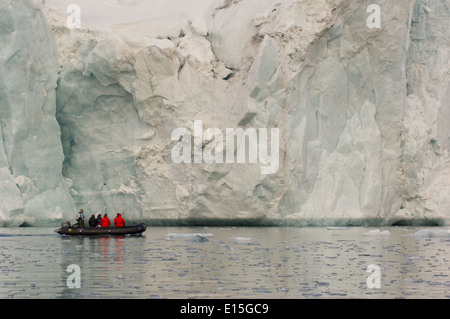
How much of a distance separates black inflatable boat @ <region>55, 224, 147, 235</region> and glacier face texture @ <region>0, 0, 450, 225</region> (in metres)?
2.96

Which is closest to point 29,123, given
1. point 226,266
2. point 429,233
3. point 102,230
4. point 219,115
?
point 102,230

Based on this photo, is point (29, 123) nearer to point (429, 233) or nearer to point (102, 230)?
point (102, 230)

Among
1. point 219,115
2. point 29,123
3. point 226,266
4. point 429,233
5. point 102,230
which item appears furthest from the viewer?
point 219,115

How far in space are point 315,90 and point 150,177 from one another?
6.22 m

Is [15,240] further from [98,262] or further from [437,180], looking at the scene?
[437,180]

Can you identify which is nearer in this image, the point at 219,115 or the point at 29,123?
the point at 29,123

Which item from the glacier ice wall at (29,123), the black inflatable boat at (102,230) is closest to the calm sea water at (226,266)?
the black inflatable boat at (102,230)

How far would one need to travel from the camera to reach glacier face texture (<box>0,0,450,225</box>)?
82.6ft

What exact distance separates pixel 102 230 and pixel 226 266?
9.38m

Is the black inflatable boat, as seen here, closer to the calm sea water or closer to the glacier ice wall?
the calm sea water

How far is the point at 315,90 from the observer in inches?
1046

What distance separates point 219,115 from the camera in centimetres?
2592
